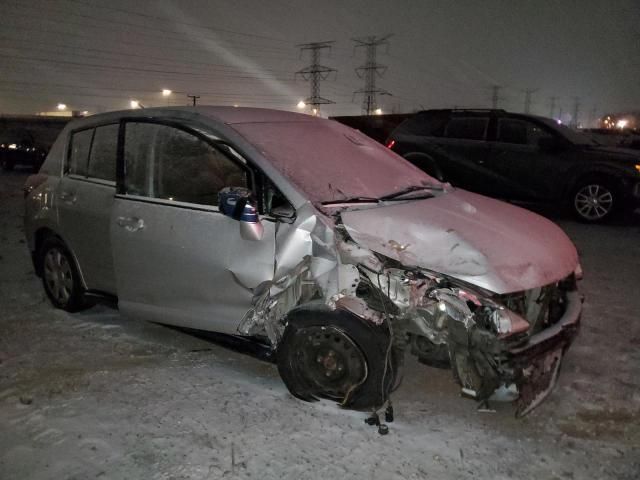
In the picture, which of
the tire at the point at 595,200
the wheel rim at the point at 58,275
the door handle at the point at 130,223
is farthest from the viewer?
the tire at the point at 595,200

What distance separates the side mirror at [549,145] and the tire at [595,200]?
650 millimetres

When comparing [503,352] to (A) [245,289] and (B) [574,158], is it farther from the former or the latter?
(B) [574,158]

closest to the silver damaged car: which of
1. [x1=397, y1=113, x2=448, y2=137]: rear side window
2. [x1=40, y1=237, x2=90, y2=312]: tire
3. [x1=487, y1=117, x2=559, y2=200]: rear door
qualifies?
[x1=40, y1=237, x2=90, y2=312]: tire

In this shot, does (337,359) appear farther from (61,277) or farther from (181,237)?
(61,277)

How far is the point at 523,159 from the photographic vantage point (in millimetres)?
9188

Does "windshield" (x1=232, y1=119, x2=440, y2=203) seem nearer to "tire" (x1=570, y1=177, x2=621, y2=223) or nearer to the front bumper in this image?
the front bumper

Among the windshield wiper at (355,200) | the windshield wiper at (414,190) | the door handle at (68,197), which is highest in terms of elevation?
the windshield wiper at (414,190)

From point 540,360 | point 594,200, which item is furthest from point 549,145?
point 540,360

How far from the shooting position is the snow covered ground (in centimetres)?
270

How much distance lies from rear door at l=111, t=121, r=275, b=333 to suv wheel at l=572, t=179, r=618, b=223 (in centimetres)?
703

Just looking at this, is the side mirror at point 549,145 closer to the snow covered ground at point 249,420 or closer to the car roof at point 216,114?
the snow covered ground at point 249,420

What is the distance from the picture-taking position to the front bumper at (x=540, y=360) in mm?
2791

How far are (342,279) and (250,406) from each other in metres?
0.95

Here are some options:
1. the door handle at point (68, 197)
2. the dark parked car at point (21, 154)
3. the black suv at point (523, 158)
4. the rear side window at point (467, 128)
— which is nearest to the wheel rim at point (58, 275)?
the door handle at point (68, 197)
